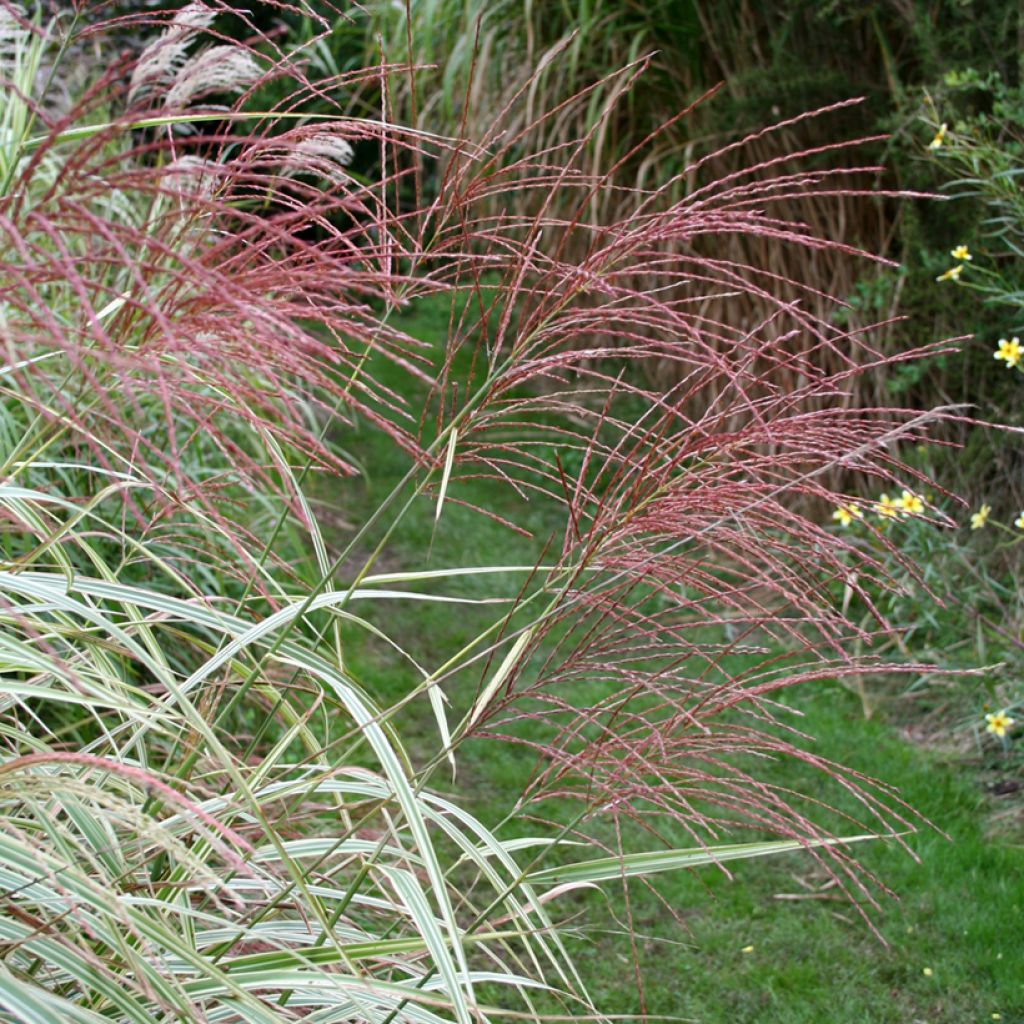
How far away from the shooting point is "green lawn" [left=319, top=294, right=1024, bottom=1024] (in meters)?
2.64

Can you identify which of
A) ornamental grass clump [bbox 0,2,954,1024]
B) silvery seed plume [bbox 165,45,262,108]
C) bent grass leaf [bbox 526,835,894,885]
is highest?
silvery seed plume [bbox 165,45,262,108]

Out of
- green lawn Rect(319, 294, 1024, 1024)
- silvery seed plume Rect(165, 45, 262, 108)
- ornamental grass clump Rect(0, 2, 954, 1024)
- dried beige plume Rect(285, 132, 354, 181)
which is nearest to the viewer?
ornamental grass clump Rect(0, 2, 954, 1024)

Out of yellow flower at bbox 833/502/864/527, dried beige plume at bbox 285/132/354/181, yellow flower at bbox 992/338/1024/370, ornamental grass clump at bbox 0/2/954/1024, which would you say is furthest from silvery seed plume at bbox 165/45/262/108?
yellow flower at bbox 992/338/1024/370

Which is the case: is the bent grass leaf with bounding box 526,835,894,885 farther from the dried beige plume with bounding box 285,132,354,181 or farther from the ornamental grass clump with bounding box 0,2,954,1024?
the dried beige plume with bounding box 285,132,354,181

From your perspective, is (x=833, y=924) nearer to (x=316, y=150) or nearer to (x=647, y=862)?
(x=647, y=862)

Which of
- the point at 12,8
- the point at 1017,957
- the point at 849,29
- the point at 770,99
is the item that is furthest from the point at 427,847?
the point at 849,29

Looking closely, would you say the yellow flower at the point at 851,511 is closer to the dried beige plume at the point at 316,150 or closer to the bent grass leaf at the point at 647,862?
the bent grass leaf at the point at 647,862

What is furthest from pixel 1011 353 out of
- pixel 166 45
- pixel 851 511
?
pixel 166 45

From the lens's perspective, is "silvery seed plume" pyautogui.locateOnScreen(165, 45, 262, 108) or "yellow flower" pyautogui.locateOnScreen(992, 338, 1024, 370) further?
"yellow flower" pyautogui.locateOnScreen(992, 338, 1024, 370)

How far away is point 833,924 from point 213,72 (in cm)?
242

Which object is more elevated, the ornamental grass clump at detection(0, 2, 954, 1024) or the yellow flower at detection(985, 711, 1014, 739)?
the ornamental grass clump at detection(0, 2, 954, 1024)

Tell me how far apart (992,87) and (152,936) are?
14.3ft

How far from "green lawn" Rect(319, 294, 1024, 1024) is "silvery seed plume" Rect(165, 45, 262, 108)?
4.88 feet

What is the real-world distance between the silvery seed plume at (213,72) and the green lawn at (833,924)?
1487 mm
